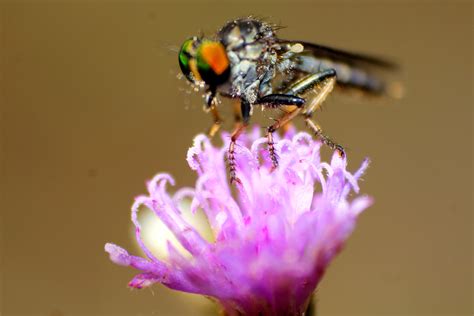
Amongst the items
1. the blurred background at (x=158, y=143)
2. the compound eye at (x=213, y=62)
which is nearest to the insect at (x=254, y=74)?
the compound eye at (x=213, y=62)

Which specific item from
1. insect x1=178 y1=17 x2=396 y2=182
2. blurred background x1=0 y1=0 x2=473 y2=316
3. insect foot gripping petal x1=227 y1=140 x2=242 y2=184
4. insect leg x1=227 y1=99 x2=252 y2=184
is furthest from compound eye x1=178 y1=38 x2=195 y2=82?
blurred background x1=0 y1=0 x2=473 y2=316

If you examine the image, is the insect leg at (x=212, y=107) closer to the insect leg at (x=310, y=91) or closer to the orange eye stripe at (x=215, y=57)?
the orange eye stripe at (x=215, y=57)

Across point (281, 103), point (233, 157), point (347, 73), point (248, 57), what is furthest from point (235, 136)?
point (347, 73)

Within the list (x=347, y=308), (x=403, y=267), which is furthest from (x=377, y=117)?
(x=347, y=308)

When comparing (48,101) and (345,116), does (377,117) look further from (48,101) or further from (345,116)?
(48,101)

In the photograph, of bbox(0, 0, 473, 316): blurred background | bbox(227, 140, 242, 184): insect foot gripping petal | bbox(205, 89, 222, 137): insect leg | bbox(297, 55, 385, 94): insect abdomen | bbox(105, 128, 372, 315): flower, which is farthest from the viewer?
bbox(0, 0, 473, 316): blurred background

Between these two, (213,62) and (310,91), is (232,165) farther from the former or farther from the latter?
(310,91)

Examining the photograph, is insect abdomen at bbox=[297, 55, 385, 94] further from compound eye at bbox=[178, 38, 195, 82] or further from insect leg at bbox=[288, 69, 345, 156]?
compound eye at bbox=[178, 38, 195, 82]
